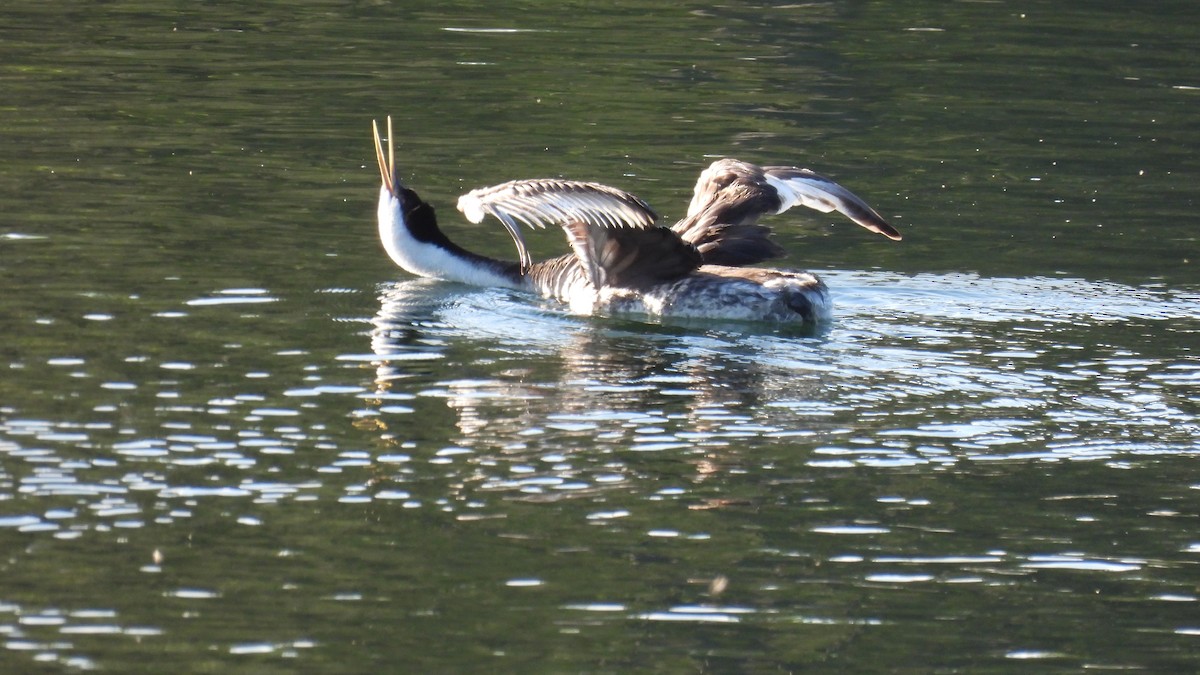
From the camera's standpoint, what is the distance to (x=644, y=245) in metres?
11.4

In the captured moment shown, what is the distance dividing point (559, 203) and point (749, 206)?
6.39ft

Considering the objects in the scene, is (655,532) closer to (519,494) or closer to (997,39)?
(519,494)

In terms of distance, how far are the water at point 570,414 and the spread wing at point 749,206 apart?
0.60 m

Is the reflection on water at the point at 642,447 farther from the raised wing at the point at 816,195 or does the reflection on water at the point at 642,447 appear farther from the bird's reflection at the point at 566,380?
the raised wing at the point at 816,195

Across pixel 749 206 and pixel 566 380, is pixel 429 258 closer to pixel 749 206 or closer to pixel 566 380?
pixel 749 206

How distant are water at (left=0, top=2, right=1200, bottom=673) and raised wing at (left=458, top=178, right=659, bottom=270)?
67cm

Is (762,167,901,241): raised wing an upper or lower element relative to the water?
upper

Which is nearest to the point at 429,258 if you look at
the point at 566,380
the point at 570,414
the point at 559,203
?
the point at 559,203

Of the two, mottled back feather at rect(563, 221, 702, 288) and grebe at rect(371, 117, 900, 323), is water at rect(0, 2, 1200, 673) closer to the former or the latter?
grebe at rect(371, 117, 900, 323)

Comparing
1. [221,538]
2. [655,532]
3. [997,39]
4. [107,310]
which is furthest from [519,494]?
[997,39]

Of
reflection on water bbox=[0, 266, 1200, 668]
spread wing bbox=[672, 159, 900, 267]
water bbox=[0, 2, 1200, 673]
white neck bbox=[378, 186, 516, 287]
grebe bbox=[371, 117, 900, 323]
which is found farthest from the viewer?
white neck bbox=[378, 186, 516, 287]

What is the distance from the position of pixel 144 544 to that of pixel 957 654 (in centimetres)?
281

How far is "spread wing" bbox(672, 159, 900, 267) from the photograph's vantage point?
38.3ft

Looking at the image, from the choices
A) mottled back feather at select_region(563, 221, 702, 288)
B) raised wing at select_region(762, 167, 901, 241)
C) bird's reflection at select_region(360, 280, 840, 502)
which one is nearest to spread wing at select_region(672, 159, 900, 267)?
raised wing at select_region(762, 167, 901, 241)
